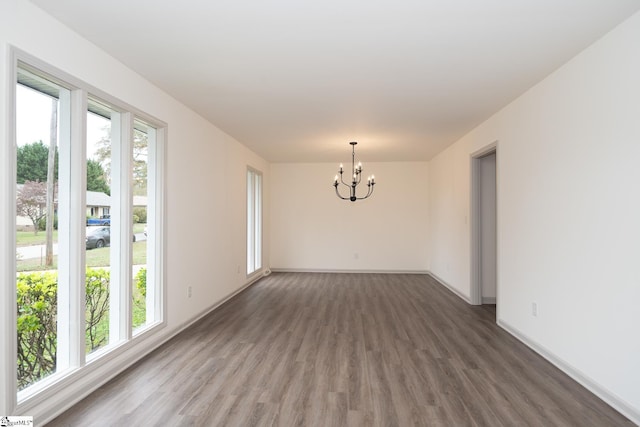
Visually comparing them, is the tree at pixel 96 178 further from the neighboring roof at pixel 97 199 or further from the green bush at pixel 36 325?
the green bush at pixel 36 325

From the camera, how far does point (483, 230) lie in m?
5.64

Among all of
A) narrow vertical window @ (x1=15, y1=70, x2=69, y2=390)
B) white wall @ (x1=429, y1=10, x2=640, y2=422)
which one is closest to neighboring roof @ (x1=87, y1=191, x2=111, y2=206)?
narrow vertical window @ (x1=15, y1=70, x2=69, y2=390)

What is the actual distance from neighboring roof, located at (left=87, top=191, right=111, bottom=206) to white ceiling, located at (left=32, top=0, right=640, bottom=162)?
111 cm

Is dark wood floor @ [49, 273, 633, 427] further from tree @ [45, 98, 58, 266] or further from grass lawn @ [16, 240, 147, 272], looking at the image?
tree @ [45, 98, 58, 266]

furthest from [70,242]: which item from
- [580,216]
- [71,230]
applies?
[580,216]

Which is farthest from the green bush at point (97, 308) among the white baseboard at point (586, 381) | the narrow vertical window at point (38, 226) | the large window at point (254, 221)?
the large window at point (254, 221)

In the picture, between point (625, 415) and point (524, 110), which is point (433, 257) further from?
point (625, 415)

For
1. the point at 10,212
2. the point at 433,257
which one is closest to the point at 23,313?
the point at 10,212

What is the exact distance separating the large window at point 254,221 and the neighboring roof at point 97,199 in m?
4.08

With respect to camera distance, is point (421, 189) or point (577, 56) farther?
point (421, 189)

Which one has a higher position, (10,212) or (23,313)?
(10,212)

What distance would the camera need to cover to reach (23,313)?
2.30m

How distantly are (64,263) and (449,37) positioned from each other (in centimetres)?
311

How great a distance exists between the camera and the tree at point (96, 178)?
288 cm
